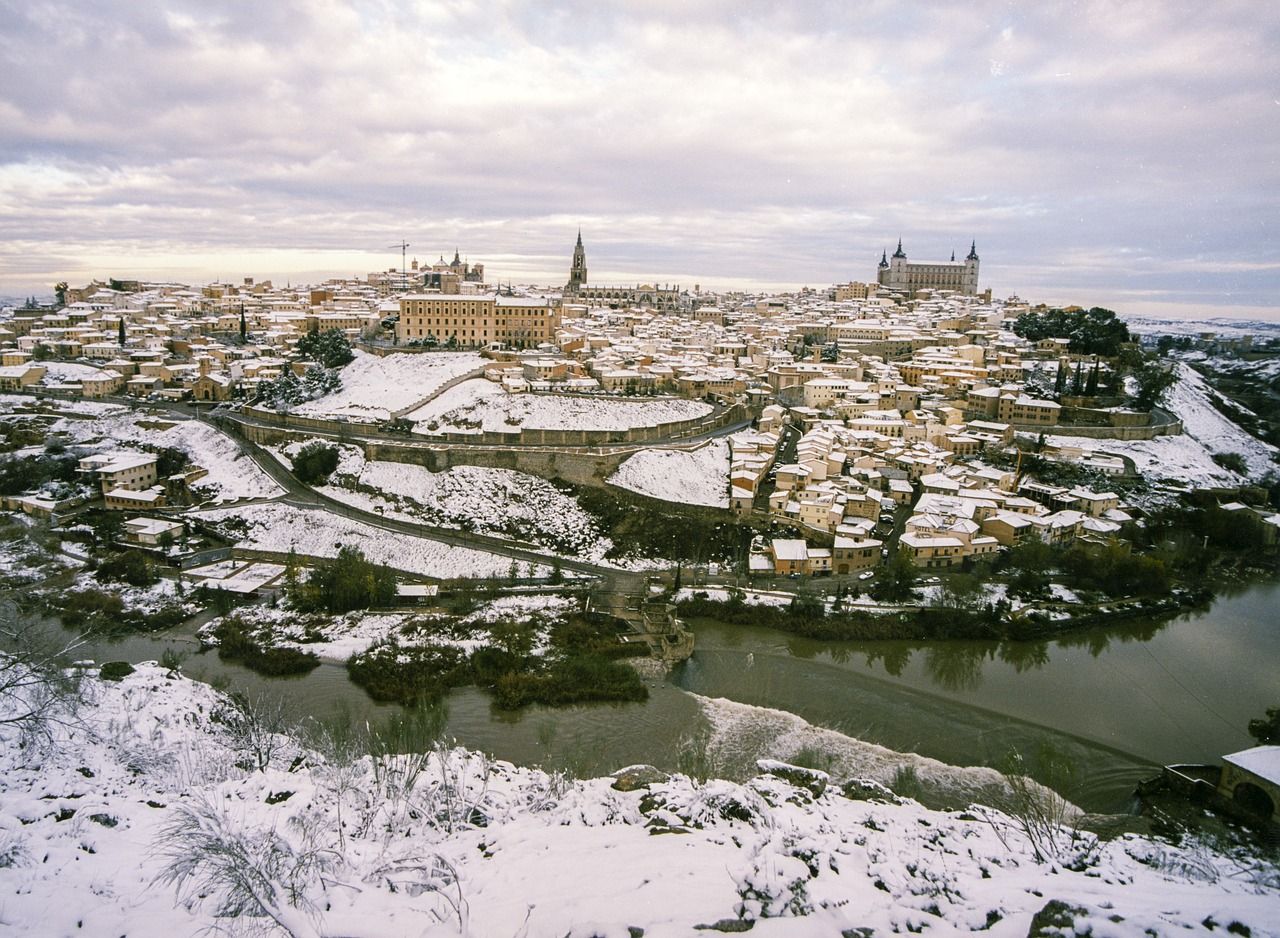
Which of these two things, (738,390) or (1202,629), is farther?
(738,390)

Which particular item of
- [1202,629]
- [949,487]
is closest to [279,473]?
[949,487]

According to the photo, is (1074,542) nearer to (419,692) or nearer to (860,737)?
(860,737)

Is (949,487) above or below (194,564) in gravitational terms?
above

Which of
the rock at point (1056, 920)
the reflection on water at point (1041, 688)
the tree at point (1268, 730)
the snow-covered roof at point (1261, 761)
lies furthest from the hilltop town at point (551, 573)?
the tree at point (1268, 730)

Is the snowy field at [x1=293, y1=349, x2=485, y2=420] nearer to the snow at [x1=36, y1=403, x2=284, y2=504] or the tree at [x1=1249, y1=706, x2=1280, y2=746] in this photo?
the snow at [x1=36, y1=403, x2=284, y2=504]

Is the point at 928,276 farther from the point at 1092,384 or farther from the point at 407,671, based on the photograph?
the point at 407,671

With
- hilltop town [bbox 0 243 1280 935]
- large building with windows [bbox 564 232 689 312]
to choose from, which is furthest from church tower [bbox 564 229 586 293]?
hilltop town [bbox 0 243 1280 935]

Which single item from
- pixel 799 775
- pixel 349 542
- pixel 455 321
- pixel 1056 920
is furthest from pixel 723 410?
pixel 1056 920

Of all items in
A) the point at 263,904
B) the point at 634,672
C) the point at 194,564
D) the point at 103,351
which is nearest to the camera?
the point at 263,904

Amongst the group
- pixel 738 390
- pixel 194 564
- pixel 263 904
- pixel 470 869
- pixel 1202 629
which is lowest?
pixel 194 564
